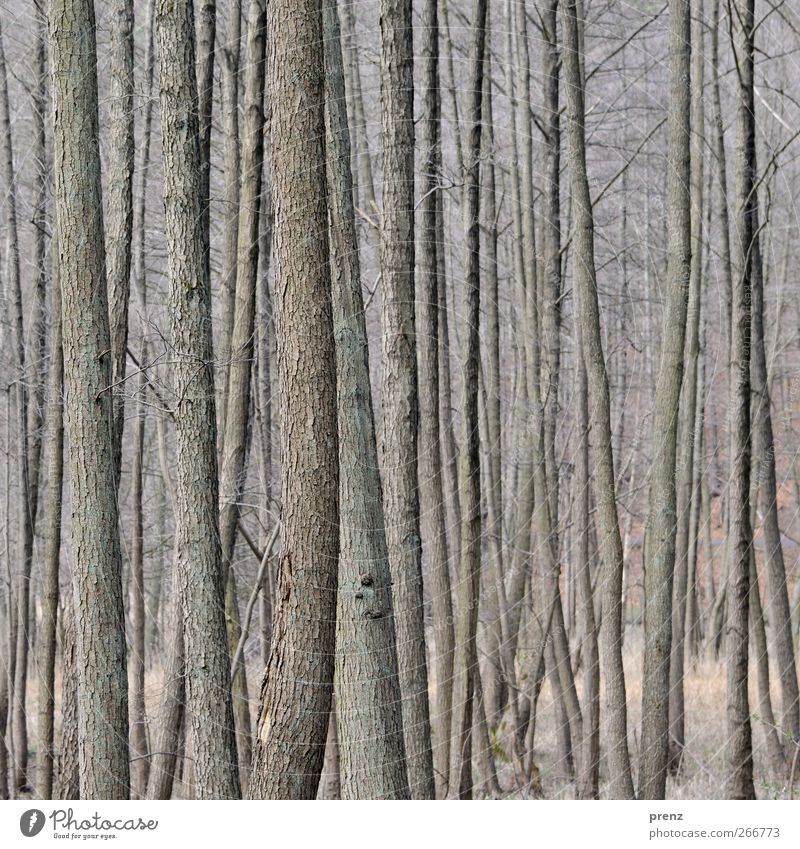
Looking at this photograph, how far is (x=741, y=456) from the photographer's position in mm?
6488

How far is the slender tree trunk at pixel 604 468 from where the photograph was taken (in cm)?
700

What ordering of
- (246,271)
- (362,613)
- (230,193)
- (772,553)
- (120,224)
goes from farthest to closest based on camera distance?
(772,553) → (230,193) → (246,271) → (120,224) → (362,613)

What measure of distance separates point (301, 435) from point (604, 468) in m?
2.70

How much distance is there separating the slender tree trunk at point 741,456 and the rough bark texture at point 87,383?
3.53m

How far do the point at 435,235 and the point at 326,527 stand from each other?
347 centimetres

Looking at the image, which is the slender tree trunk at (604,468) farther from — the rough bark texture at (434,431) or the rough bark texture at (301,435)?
the rough bark texture at (301,435)

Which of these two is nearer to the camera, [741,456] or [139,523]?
[741,456]

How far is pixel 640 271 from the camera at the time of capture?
46.6 ft

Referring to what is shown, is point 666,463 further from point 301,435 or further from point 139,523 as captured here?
point 139,523

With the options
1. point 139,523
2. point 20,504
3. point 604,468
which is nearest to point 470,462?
point 604,468

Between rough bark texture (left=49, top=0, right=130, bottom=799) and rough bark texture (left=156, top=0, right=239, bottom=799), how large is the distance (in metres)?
0.51

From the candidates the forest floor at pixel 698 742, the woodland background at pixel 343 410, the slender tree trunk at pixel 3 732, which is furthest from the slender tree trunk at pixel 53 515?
the forest floor at pixel 698 742

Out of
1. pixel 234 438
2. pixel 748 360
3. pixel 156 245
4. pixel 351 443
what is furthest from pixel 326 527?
pixel 156 245

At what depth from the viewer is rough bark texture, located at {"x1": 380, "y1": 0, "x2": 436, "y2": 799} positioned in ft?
20.7
